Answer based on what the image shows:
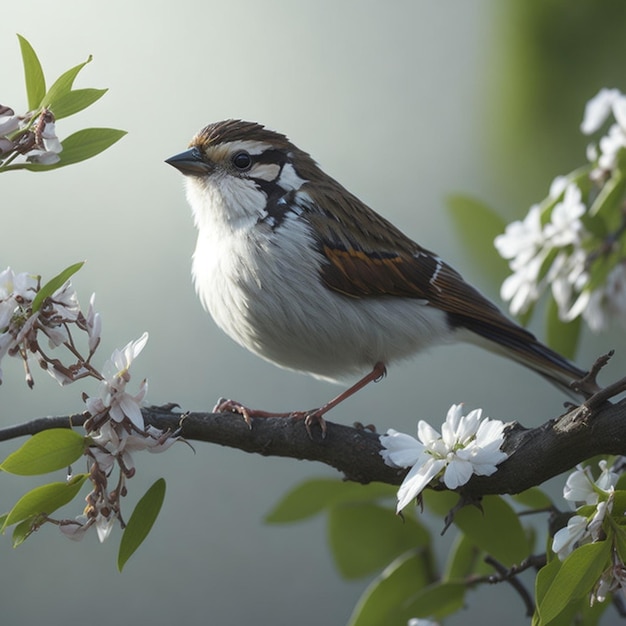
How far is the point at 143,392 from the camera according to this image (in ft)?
5.00

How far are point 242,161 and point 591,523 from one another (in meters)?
1.82

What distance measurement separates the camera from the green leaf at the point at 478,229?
265cm

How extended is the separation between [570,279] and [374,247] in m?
0.75

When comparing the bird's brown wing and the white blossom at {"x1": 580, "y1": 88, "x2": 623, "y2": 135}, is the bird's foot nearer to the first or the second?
the bird's brown wing

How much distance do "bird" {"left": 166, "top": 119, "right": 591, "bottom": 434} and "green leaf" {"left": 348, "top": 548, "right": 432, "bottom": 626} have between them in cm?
57

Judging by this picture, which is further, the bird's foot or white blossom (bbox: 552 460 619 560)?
the bird's foot

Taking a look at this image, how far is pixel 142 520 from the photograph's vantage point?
1518 millimetres

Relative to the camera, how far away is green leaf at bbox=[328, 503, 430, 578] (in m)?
2.13

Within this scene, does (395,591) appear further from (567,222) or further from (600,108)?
(600,108)

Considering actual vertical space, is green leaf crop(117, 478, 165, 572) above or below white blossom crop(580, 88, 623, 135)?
below

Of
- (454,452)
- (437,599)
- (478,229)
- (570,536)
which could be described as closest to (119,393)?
(454,452)

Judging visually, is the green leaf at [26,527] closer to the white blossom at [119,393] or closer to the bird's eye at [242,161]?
the white blossom at [119,393]

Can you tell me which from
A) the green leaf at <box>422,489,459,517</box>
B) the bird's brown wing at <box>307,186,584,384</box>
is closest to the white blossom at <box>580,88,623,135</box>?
the bird's brown wing at <box>307,186,584,384</box>

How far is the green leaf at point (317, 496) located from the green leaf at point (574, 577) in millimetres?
758
